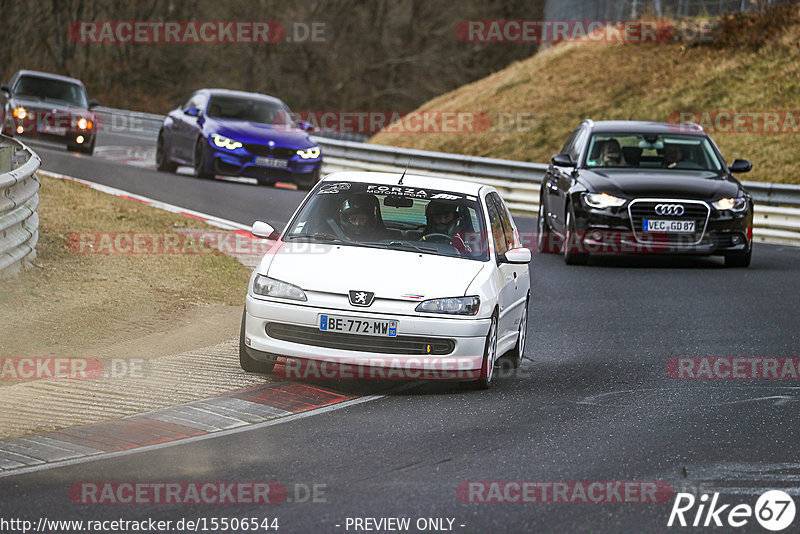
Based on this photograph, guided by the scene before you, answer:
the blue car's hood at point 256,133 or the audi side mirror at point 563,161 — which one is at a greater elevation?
the audi side mirror at point 563,161

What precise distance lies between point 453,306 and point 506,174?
55.1ft

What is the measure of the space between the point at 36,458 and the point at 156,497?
3.23ft

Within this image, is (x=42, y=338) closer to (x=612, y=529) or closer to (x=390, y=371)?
(x=390, y=371)

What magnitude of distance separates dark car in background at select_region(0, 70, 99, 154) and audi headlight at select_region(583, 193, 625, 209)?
14.7 m

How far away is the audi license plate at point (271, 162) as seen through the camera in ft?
75.6

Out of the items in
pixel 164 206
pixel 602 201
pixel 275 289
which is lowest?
pixel 164 206
